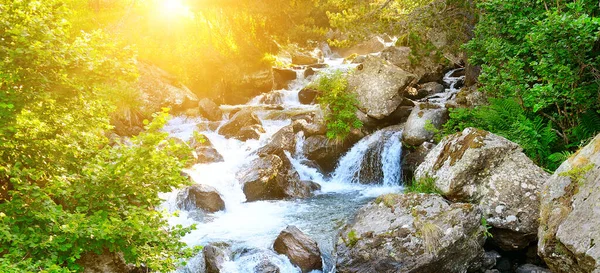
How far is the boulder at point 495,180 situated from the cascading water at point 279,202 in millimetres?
3455

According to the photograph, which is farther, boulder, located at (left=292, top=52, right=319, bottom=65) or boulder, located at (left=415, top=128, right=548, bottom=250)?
boulder, located at (left=292, top=52, right=319, bottom=65)

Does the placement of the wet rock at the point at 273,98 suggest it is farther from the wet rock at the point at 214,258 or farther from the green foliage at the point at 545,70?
the wet rock at the point at 214,258

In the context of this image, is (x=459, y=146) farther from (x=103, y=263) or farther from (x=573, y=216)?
(x=103, y=263)

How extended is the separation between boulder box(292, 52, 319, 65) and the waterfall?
17.9m

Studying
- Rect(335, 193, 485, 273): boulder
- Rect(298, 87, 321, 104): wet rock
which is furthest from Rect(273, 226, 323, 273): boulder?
Rect(298, 87, 321, 104): wet rock

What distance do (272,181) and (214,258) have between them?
222 inches

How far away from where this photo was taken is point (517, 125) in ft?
32.5

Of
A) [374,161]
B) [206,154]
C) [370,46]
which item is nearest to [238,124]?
[206,154]

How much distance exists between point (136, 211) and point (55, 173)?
142 centimetres

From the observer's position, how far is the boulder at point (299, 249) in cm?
841

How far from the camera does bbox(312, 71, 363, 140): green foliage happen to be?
16.0m

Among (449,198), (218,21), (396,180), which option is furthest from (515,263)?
(218,21)

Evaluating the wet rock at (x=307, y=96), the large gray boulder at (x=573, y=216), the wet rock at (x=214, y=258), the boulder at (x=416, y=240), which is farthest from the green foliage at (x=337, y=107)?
the large gray boulder at (x=573, y=216)

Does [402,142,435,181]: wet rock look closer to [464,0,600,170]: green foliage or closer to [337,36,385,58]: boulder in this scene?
[464,0,600,170]: green foliage
